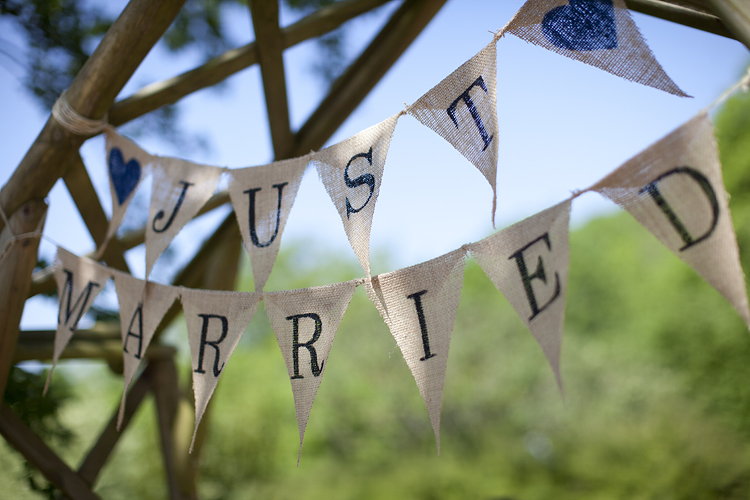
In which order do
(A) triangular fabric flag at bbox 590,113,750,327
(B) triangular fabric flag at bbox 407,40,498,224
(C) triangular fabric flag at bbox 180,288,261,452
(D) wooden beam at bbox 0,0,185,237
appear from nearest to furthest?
(A) triangular fabric flag at bbox 590,113,750,327, (B) triangular fabric flag at bbox 407,40,498,224, (C) triangular fabric flag at bbox 180,288,261,452, (D) wooden beam at bbox 0,0,185,237

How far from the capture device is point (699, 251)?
973 millimetres

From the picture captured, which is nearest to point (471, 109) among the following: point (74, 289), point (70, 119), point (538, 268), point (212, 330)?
point (538, 268)

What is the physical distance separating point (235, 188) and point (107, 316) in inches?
65.8

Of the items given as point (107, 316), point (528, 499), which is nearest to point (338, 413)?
point (528, 499)

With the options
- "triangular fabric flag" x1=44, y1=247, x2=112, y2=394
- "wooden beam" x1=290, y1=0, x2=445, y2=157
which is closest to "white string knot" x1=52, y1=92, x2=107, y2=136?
"triangular fabric flag" x1=44, y1=247, x2=112, y2=394

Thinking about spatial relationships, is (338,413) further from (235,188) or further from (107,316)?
(235,188)

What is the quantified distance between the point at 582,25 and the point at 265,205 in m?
0.92

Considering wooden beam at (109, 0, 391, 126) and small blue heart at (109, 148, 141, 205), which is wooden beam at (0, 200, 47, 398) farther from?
wooden beam at (109, 0, 391, 126)

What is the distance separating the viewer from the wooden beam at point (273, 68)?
2.02 m

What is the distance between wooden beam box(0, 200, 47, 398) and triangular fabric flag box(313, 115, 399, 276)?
41.4 inches

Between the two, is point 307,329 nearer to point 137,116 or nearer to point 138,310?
point 138,310

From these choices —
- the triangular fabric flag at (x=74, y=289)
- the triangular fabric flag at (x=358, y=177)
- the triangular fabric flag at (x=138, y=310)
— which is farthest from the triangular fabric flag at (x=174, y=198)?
the triangular fabric flag at (x=358, y=177)

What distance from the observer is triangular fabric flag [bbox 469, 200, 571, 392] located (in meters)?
1.14

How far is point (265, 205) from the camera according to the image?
154 centimetres
